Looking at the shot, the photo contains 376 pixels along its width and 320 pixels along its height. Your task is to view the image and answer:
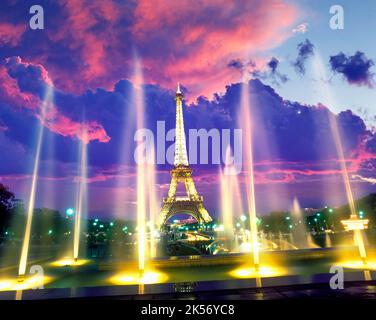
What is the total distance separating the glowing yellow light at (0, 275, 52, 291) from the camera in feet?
33.8

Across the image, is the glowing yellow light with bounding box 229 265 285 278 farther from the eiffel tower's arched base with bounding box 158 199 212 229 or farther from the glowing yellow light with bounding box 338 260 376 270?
the eiffel tower's arched base with bounding box 158 199 212 229

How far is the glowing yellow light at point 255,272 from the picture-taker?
1096 centimetres

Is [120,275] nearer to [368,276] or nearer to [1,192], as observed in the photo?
[368,276]

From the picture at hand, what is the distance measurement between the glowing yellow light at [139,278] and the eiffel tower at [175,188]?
53.0 meters

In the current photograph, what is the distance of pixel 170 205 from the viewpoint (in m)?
65.1

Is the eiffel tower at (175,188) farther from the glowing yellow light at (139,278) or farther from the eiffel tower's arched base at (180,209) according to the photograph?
the glowing yellow light at (139,278)

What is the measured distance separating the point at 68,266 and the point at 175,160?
180 feet

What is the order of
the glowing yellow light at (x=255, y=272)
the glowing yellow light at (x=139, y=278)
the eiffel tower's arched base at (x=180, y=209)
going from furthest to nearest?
the eiffel tower's arched base at (x=180, y=209) → the glowing yellow light at (x=255, y=272) → the glowing yellow light at (x=139, y=278)

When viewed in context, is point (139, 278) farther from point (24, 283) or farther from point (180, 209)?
point (180, 209)

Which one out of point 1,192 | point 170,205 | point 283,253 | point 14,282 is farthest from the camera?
point 170,205

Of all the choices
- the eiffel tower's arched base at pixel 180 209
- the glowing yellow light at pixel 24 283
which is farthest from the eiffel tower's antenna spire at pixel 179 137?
the glowing yellow light at pixel 24 283
